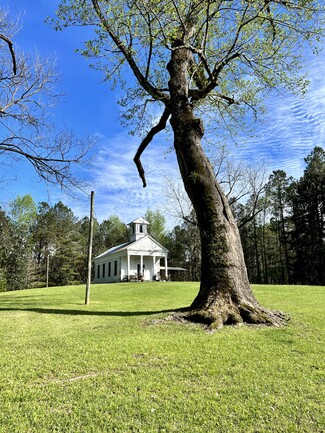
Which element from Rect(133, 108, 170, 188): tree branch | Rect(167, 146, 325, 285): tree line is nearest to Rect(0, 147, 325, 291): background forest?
Rect(167, 146, 325, 285): tree line

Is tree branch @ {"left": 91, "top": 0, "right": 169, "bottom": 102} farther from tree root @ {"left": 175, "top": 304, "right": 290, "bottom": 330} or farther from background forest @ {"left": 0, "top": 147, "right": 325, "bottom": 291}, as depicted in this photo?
background forest @ {"left": 0, "top": 147, "right": 325, "bottom": 291}


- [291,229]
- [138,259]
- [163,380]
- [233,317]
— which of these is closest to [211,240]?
[233,317]

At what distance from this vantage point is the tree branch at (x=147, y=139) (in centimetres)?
832

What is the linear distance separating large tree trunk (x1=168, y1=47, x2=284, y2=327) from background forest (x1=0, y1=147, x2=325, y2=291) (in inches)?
546

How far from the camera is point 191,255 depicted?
46.1 m

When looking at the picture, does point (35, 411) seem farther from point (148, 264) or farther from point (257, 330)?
point (148, 264)

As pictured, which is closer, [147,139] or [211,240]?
[211,240]

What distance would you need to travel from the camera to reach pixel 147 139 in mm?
8555

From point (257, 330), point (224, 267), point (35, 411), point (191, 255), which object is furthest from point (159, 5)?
point (191, 255)

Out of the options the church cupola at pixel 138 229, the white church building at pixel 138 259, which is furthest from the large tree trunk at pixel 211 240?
the church cupola at pixel 138 229

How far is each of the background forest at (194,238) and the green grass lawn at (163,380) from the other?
54.6 ft

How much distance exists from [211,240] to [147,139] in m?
3.69

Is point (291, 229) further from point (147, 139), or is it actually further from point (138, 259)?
point (147, 139)

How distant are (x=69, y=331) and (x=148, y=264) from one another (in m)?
26.0
